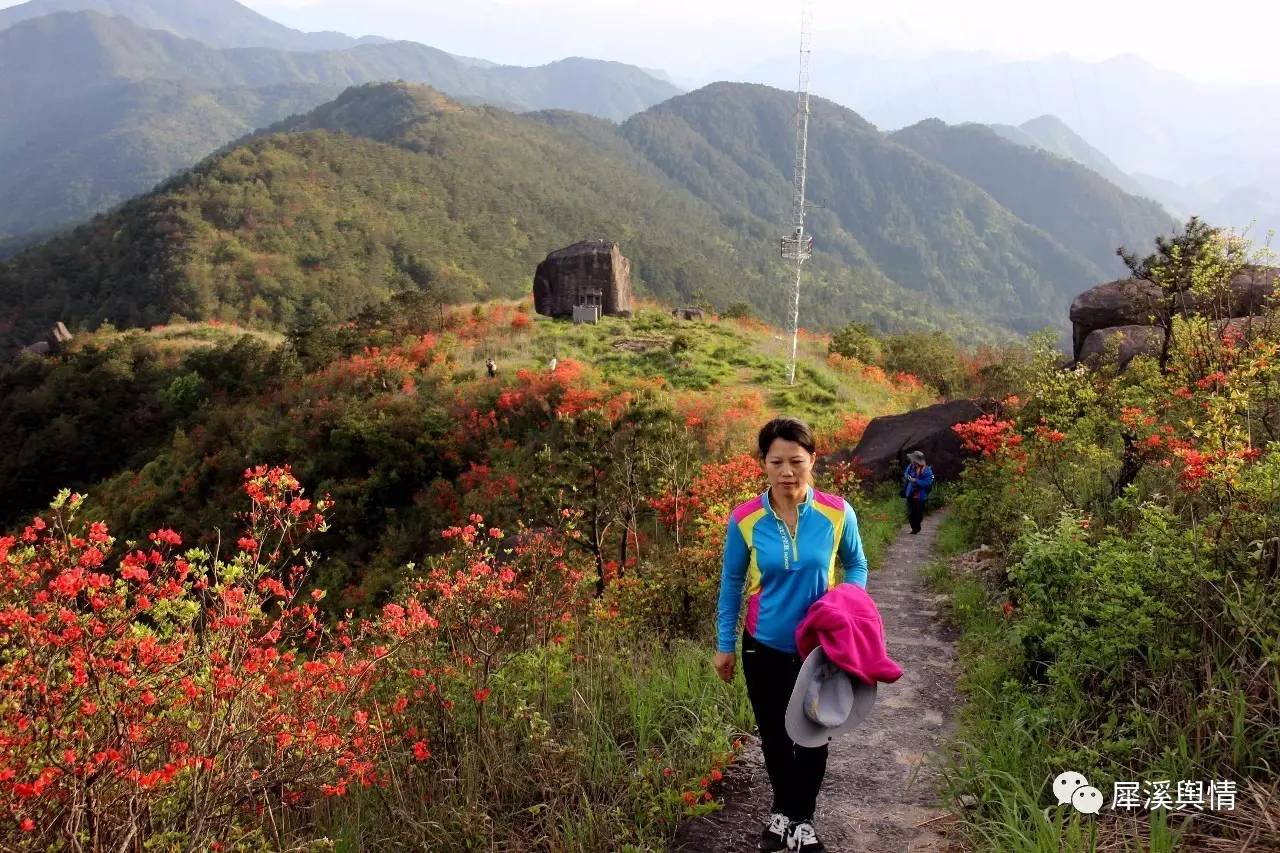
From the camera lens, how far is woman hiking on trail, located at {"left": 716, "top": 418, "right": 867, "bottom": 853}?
2.45 m

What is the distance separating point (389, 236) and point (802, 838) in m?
73.5

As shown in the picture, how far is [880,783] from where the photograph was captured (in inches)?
128

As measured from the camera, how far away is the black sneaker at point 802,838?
253cm

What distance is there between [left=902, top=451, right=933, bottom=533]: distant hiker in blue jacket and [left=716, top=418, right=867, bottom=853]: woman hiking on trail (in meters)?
7.04

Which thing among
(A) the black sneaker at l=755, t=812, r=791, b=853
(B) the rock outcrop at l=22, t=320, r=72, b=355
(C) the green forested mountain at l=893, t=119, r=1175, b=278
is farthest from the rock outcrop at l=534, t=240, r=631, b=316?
(C) the green forested mountain at l=893, t=119, r=1175, b=278

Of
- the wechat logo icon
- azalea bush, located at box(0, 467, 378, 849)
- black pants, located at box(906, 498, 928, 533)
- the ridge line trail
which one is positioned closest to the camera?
azalea bush, located at box(0, 467, 378, 849)

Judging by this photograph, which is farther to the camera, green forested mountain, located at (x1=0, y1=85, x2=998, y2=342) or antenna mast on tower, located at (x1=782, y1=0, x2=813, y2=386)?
green forested mountain, located at (x1=0, y1=85, x2=998, y2=342)

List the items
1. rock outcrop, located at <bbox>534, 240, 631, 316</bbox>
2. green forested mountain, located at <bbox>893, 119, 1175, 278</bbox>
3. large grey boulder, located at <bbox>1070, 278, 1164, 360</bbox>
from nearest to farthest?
large grey boulder, located at <bbox>1070, 278, 1164, 360</bbox>
rock outcrop, located at <bbox>534, 240, 631, 316</bbox>
green forested mountain, located at <bbox>893, 119, 1175, 278</bbox>

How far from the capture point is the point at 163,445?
20750 mm

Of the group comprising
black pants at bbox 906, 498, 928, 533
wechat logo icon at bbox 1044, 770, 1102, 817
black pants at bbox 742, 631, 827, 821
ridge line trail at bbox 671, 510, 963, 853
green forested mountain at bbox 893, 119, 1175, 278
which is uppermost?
green forested mountain at bbox 893, 119, 1175, 278

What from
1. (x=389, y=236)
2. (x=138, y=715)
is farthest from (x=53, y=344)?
(x=389, y=236)

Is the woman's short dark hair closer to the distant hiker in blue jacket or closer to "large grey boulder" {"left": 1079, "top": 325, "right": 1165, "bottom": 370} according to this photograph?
the distant hiker in blue jacket

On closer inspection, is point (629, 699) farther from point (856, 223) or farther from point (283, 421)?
point (856, 223)

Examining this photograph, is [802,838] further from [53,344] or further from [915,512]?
[53,344]
